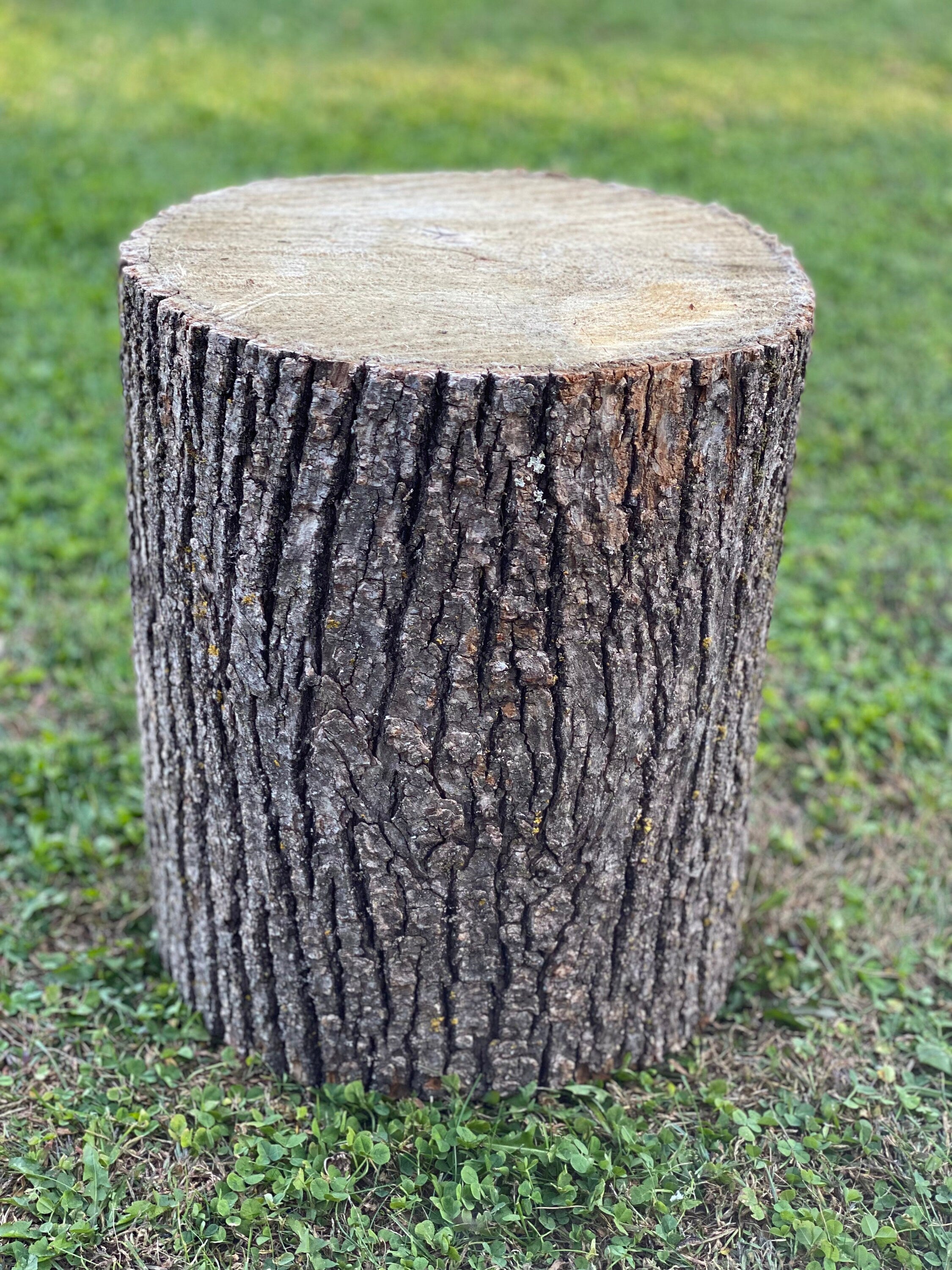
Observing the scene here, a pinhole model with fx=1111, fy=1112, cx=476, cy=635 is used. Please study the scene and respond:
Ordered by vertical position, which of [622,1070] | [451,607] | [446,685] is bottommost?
[622,1070]

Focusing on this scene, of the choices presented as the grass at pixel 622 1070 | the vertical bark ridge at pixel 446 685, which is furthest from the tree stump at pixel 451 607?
the grass at pixel 622 1070

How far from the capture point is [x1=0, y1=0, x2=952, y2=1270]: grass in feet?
6.61

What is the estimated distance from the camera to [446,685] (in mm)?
1833

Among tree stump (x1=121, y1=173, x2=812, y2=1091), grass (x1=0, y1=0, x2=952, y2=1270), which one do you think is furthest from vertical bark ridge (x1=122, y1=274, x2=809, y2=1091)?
grass (x1=0, y1=0, x2=952, y2=1270)

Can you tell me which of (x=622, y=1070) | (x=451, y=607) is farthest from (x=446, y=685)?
(x=622, y=1070)

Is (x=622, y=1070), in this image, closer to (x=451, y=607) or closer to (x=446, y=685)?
(x=446, y=685)

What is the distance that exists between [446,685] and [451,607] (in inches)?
5.5

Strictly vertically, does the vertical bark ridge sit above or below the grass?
above

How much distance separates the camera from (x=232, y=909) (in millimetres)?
2195

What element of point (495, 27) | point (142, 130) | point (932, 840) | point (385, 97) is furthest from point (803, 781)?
point (495, 27)

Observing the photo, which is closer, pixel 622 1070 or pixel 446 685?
pixel 446 685

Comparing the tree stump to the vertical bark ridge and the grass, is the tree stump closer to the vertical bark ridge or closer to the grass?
the vertical bark ridge

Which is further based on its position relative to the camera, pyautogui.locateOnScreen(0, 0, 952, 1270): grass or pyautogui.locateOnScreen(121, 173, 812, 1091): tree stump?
pyautogui.locateOnScreen(0, 0, 952, 1270): grass

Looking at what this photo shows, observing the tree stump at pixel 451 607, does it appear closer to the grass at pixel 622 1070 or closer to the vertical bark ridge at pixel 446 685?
the vertical bark ridge at pixel 446 685
